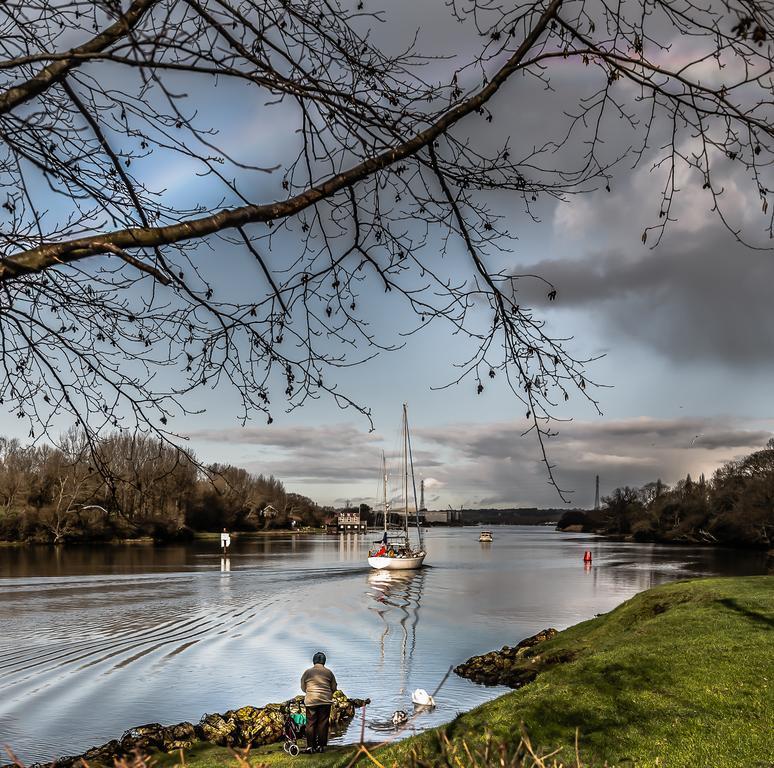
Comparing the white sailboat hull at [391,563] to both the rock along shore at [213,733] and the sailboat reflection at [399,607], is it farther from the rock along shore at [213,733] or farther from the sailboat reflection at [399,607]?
the rock along shore at [213,733]

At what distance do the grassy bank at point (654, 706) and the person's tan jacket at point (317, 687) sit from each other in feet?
3.21

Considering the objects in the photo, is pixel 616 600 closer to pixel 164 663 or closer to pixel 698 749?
pixel 164 663

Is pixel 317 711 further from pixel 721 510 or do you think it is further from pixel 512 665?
pixel 721 510

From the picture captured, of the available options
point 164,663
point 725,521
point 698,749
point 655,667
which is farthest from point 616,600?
point 725,521

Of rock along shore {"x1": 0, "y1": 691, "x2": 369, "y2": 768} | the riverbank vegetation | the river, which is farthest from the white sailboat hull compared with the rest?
rock along shore {"x1": 0, "y1": 691, "x2": 369, "y2": 768}

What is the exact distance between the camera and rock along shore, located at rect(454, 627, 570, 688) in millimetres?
19375

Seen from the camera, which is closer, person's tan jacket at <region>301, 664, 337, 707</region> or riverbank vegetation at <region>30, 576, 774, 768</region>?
riverbank vegetation at <region>30, 576, 774, 768</region>

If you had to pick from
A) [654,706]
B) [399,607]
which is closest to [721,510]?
[399,607]

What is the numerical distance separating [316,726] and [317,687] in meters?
0.65

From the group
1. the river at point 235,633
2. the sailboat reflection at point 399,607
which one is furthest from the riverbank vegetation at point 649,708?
the sailboat reflection at point 399,607

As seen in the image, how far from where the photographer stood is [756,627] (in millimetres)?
15070

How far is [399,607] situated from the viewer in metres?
37.4

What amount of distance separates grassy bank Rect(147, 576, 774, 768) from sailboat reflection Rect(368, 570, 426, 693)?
7.76 m

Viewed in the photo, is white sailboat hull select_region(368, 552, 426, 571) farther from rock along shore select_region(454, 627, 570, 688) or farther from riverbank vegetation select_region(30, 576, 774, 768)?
riverbank vegetation select_region(30, 576, 774, 768)
